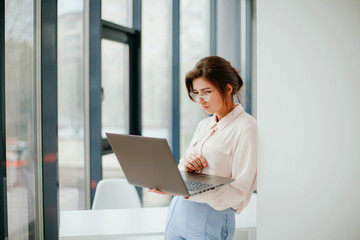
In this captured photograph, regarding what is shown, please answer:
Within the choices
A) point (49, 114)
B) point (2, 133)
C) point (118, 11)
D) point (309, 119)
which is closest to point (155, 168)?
point (309, 119)

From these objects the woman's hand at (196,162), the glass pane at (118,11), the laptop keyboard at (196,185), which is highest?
the glass pane at (118,11)

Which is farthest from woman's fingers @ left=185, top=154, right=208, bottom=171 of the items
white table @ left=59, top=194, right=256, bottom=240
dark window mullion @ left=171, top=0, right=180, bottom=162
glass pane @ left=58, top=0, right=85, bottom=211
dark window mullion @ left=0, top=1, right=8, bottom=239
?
dark window mullion @ left=171, top=0, right=180, bottom=162

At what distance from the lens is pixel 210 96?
1.33 m

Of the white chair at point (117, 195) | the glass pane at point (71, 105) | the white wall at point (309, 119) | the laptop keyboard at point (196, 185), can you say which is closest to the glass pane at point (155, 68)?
the glass pane at point (71, 105)

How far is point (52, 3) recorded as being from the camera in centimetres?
226

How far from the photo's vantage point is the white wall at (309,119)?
0.75 m

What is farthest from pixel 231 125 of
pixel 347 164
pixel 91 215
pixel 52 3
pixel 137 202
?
pixel 52 3

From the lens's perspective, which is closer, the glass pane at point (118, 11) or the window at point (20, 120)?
the window at point (20, 120)

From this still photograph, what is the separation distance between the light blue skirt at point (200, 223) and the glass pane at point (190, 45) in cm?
231

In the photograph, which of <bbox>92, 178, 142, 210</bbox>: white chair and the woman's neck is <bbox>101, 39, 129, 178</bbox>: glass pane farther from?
the woman's neck

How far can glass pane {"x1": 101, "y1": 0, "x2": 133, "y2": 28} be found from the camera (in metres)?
2.91

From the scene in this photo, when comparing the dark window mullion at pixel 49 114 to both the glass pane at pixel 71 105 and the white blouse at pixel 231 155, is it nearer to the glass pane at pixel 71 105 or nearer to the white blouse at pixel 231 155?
the glass pane at pixel 71 105

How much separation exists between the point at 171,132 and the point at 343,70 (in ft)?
9.28

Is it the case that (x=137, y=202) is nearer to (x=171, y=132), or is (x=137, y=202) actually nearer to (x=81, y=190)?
(x=81, y=190)
